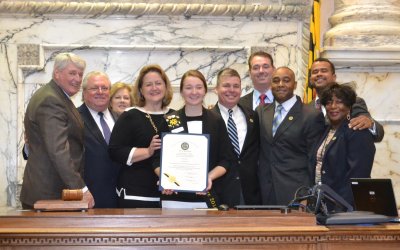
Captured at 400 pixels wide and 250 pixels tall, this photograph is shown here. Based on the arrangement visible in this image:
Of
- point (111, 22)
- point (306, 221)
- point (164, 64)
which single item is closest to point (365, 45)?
point (164, 64)

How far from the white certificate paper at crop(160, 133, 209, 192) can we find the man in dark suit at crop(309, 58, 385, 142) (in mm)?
1090

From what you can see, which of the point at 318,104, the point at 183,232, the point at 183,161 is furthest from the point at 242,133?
the point at 183,232

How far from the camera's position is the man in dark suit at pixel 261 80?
5.72m

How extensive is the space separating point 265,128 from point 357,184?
1.34 meters

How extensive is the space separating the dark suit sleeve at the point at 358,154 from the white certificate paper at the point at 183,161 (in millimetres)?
1037

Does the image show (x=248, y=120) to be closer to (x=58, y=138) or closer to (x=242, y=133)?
(x=242, y=133)

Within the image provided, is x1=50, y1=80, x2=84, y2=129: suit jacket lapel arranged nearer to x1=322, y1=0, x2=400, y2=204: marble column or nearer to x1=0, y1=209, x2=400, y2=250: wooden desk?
x1=0, y1=209, x2=400, y2=250: wooden desk

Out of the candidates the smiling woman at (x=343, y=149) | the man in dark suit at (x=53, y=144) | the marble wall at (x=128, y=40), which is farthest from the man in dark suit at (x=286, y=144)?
the marble wall at (x=128, y=40)

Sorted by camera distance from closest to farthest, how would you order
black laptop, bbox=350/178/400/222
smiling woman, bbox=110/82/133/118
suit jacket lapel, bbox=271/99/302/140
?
1. black laptop, bbox=350/178/400/222
2. suit jacket lapel, bbox=271/99/302/140
3. smiling woman, bbox=110/82/133/118

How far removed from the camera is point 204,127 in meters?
4.87

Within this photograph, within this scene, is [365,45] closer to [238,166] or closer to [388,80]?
[388,80]

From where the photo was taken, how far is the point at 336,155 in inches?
195

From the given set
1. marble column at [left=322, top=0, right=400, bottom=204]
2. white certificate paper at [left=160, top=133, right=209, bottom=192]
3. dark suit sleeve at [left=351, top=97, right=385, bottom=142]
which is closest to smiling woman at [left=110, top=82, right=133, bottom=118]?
white certificate paper at [left=160, top=133, right=209, bottom=192]

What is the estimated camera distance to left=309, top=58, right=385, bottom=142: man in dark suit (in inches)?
195
